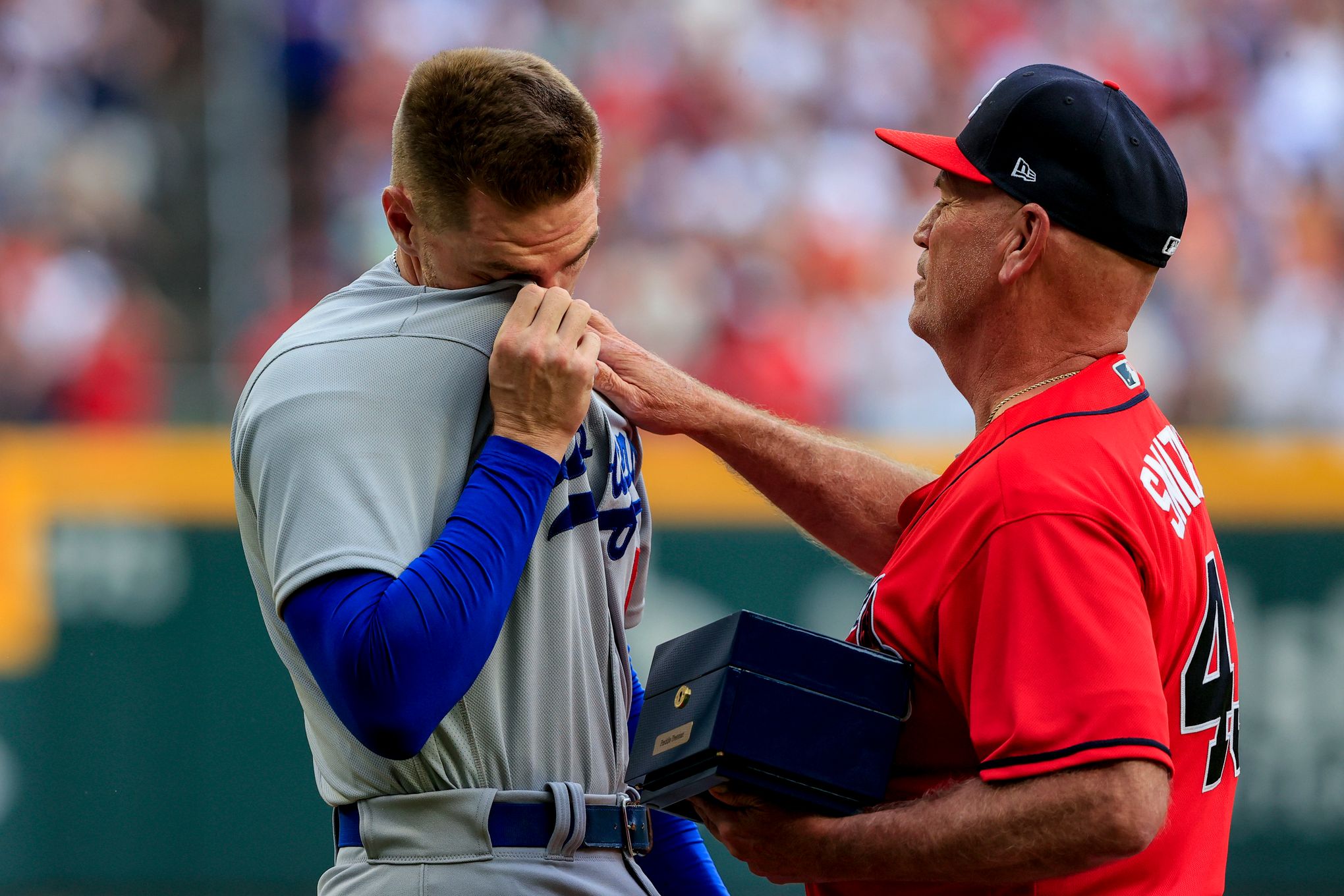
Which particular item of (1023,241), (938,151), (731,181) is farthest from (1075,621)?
(731,181)

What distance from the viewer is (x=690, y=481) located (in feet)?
22.6

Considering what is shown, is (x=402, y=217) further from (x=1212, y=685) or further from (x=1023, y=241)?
(x=1212, y=685)

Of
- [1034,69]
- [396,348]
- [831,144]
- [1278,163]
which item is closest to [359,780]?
[396,348]

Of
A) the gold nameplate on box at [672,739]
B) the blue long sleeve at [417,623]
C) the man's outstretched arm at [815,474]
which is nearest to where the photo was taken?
the blue long sleeve at [417,623]

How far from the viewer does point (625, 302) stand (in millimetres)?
7578

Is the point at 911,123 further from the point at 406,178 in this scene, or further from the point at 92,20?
the point at 406,178

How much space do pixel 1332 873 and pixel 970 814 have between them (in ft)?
18.4

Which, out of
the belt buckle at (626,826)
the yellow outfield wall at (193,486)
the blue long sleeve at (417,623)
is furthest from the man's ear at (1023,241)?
the yellow outfield wall at (193,486)

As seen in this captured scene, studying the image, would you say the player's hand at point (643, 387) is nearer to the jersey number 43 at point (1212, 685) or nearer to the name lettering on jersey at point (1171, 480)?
the name lettering on jersey at point (1171, 480)

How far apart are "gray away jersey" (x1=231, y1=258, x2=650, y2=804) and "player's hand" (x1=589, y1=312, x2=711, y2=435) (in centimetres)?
36

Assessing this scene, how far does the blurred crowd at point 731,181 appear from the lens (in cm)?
717

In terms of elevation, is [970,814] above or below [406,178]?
below

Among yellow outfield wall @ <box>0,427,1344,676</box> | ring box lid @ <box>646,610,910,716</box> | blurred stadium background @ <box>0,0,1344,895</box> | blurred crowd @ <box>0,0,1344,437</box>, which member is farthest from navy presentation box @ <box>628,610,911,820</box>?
blurred crowd @ <box>0,0,1344,437</box>

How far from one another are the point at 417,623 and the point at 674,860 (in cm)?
92
